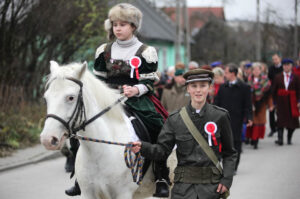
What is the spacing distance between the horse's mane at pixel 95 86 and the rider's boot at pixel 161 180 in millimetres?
701

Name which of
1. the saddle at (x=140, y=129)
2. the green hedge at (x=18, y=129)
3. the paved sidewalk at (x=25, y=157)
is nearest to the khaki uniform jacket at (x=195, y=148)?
the saddle at (x=140, y=129)

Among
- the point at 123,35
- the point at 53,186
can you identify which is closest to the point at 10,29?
the point at 53,186

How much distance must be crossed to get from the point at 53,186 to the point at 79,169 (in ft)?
14.2

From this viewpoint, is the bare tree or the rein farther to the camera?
the bare tree

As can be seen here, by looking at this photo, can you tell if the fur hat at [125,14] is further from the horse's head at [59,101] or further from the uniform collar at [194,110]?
the uniform collar at [194,110]

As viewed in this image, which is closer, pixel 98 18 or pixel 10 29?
pixel 10 29

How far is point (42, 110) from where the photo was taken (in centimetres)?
1512

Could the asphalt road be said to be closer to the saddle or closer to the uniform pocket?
the saddle

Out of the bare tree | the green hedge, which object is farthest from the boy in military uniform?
the bare tree

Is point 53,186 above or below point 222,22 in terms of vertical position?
below

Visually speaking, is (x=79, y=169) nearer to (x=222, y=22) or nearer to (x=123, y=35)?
(x=123, y=35)

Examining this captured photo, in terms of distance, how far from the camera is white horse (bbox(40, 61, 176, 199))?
4.11 metres

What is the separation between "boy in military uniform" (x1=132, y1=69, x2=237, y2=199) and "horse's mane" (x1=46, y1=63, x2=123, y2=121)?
1.82ft

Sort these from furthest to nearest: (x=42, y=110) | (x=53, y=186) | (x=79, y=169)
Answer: (x=42, y=110) → (x=53, y=186) → (x=79, y=169)
